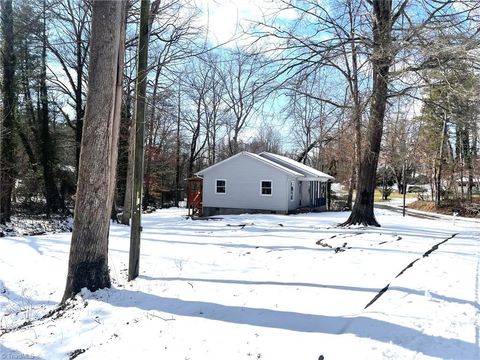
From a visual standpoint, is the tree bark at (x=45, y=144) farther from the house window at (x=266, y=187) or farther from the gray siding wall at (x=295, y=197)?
the gray siding wall at (x=295, y=197)

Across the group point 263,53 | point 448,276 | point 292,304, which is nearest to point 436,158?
point 263,53

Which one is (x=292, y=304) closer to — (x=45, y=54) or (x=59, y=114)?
(x=45, y=54)

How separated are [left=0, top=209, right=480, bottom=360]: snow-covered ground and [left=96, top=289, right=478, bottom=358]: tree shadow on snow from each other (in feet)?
0.04

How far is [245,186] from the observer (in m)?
27.0

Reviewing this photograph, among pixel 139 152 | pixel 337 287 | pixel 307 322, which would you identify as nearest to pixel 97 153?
pixel 139 152

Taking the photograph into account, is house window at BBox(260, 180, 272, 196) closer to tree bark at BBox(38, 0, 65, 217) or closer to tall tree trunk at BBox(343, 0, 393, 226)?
tall tree trunk at BBox(343, 0, 393, 226)

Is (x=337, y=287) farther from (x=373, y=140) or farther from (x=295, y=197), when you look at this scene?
(x=295, y=197)

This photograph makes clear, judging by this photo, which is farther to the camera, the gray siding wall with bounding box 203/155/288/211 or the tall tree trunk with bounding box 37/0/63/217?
the gray siding wall with bounding box 203/155/288/211

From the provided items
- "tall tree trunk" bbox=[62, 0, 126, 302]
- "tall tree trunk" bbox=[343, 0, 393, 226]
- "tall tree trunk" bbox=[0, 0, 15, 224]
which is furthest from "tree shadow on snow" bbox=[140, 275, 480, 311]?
"tall tree trunk" bbox=[0, 0, 15, 224]

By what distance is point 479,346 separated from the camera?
3.84m

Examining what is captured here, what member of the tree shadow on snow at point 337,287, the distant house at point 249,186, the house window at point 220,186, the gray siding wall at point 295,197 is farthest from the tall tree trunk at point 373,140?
the house window at point 220,186

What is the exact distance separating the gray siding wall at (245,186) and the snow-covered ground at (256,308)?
16919 millimetres

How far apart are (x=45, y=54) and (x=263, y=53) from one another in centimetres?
1619

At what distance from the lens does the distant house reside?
26.1 metres
